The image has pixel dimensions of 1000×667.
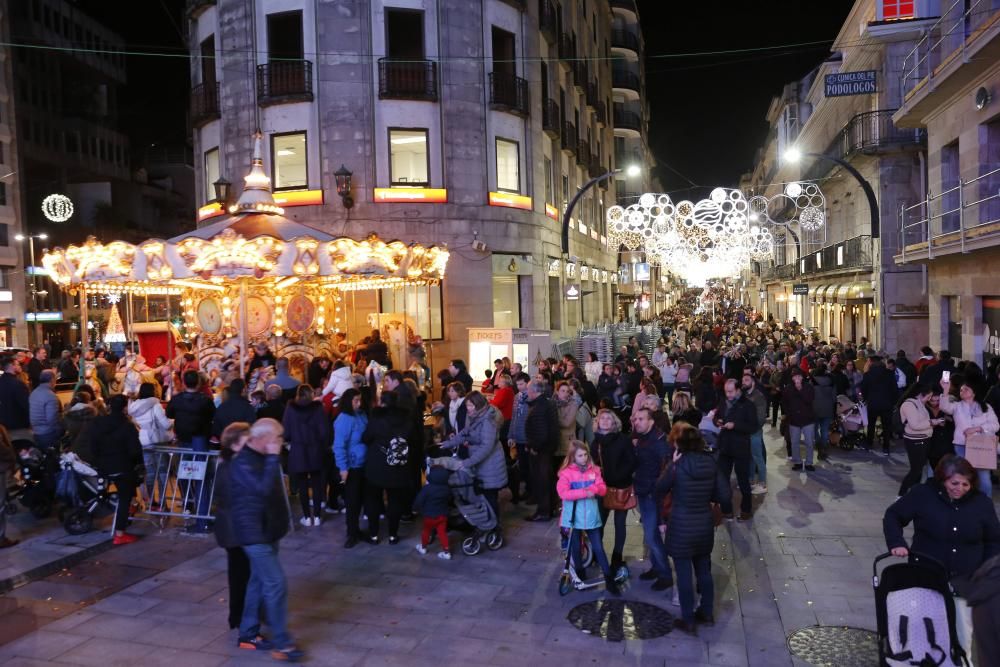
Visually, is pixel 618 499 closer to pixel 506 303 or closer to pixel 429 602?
pixel 429 602

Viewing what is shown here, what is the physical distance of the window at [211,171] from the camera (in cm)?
2331

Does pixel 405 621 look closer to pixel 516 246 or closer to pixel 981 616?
pixel 981 616

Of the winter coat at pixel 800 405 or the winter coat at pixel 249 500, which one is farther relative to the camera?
the winter coat at pixel 800 405

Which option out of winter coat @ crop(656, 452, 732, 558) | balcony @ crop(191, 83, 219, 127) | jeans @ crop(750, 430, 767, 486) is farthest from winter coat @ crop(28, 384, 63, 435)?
balcony @ crop(191, 83, 219, 127)

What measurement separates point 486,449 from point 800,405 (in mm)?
5838


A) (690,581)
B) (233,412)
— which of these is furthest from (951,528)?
(233,412)

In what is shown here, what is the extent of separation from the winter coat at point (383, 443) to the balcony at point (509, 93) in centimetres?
1566

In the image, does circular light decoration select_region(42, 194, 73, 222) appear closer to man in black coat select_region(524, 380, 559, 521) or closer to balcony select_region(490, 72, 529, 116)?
balcony select_region(490, 72, 529, 116)

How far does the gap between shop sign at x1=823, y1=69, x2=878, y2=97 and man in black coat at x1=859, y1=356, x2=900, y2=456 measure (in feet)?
31.7

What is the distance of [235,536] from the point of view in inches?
223

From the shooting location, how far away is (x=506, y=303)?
2477cm

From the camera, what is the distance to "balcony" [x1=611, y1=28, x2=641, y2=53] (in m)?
47.2

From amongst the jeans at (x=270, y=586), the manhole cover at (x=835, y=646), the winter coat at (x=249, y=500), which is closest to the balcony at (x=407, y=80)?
the winter coat at (x=249, y=500)

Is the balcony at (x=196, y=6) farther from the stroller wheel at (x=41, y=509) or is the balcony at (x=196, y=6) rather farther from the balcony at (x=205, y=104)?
the stroller wheel at (x=41, y=509)
